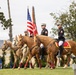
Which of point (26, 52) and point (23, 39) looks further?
point (26, 52)

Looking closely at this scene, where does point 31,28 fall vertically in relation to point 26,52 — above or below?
above

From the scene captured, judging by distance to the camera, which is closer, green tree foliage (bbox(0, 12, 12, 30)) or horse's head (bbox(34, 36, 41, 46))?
horse's head (bbox(34, 36, 41, 46))

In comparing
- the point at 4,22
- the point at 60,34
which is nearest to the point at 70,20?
the point at 4,22

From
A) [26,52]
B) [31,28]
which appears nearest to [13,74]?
[26,52]

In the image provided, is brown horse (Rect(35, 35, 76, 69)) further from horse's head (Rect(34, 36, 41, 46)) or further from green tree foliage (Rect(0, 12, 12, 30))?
green tree foliage (Rect(0, 12, 12, 30))

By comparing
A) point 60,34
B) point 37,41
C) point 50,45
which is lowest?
point 50,45

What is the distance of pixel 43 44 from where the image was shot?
20125 mm

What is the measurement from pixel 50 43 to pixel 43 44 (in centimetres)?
36

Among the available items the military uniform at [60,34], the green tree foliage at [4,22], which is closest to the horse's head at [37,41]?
the military uniform at [60,34]

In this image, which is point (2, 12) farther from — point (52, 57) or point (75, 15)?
point (52, 57)

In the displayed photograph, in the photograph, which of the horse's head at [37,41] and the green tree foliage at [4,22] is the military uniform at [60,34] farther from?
the green tree foliage at [4,22]

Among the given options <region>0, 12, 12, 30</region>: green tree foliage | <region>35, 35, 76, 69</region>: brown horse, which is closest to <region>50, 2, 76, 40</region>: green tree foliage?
<region>0, 12, 12, 30</region>: green tree foliage

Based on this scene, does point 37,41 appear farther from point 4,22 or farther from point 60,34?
point 4,22

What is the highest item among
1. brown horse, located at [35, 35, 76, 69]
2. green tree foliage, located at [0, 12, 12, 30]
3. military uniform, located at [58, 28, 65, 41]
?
green tree foliage, located at [0, 12, 12, 30]
